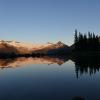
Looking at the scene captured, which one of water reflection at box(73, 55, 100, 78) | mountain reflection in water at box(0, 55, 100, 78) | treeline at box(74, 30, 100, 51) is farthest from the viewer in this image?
treeline at box(74, 30, 100, 51)

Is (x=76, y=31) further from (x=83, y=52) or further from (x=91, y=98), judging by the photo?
(x=91, y=98)

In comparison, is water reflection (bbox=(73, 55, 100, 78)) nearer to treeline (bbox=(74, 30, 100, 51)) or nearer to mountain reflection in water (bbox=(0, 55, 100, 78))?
mountain reflection in water (bbox=(0, 55, 100, 78))

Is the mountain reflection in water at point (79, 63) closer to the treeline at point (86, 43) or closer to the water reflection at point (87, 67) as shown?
the water reflection at point (87, 67)

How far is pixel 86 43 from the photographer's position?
164 metres

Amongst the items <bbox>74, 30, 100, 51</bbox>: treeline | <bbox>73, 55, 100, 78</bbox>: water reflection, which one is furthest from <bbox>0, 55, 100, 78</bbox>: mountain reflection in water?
<bbox>74, 30, 100, 51</bbox>: treeline

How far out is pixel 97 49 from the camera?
160625mm

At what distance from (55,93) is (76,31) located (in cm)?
15658

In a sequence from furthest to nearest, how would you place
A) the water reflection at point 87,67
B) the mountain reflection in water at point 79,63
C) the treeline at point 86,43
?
the treeline at point 86,43 < the mountain reflection in water at point 79,63 < the water reflection at point 87,67

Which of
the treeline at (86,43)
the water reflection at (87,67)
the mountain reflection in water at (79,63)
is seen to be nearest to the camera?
the water reflection at (87,67)

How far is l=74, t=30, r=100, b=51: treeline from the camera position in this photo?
16188cm

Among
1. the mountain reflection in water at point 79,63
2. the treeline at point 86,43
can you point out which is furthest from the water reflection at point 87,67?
the treeline at point 86,43

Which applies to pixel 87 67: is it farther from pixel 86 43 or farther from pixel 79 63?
pixel 86 43

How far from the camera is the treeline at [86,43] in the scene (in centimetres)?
16188

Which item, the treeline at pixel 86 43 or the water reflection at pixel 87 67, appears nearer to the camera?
the water reflection at pixel 87 67
